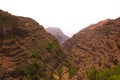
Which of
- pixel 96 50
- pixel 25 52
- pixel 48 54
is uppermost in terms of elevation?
pixel 25 52

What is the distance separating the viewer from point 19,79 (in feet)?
228

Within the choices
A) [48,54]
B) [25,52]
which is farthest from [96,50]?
[25,52]

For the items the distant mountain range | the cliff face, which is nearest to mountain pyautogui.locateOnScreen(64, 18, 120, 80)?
the distant mountain range

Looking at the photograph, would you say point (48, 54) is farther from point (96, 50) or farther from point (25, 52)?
point (96, 50)

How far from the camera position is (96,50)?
318 ft

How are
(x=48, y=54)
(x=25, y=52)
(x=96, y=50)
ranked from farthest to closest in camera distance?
(x=96, y=50) < (x=48, y=54) < (x=25, y=52)

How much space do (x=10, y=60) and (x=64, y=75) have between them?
19.8 meters

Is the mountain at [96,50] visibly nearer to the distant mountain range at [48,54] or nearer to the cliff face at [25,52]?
the distant mountain range at [48,54]

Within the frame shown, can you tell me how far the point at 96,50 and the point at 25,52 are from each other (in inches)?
1265

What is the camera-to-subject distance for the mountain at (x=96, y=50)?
8375 centimetres

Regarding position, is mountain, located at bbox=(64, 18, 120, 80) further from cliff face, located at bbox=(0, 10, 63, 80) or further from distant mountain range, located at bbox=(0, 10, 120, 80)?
cliff face, located at bbox=(0, 10, 63, 80)

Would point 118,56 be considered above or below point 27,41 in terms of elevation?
below

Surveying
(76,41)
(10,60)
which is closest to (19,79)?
(10,60)

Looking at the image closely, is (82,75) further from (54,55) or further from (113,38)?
(113,38)
